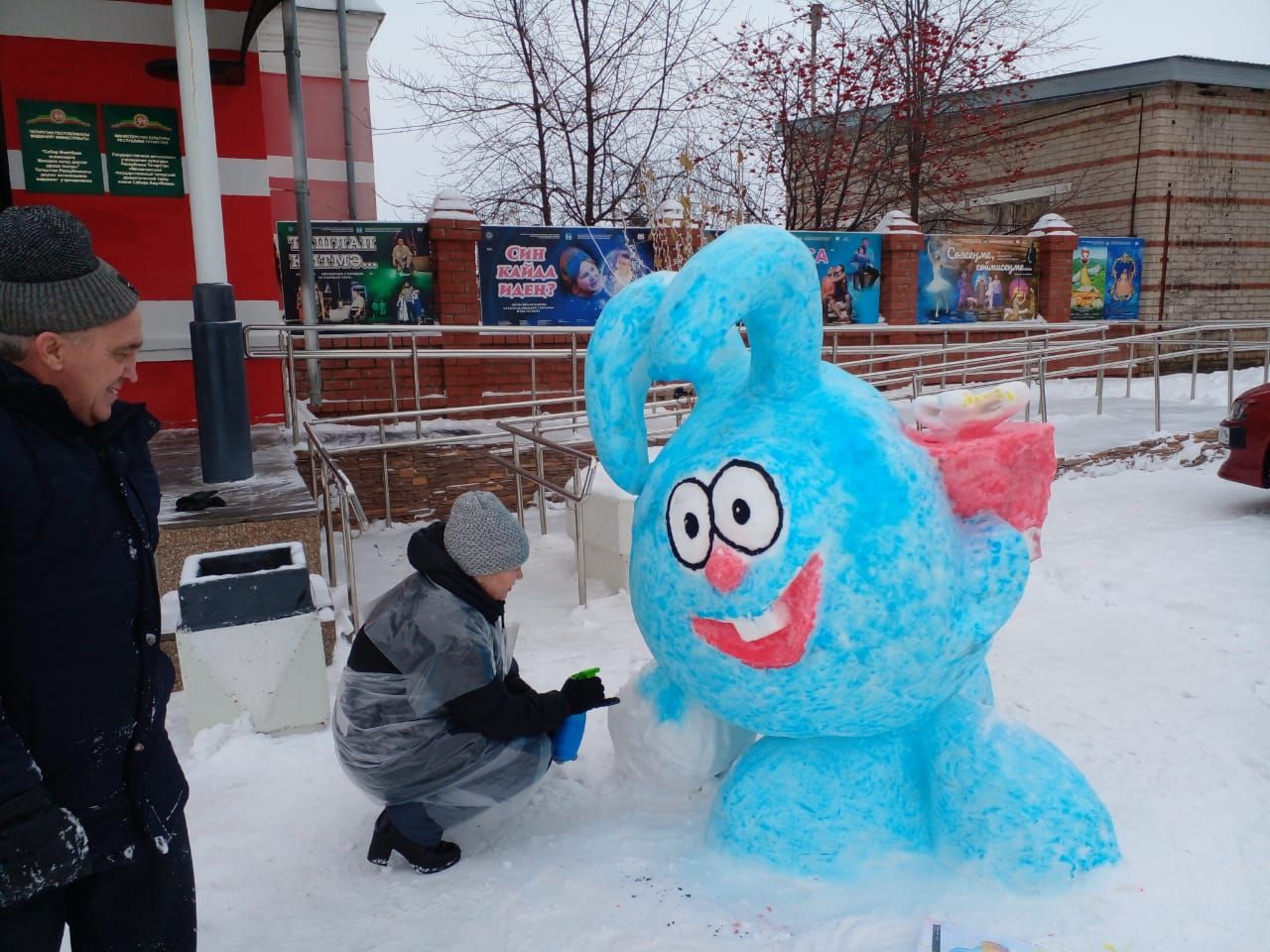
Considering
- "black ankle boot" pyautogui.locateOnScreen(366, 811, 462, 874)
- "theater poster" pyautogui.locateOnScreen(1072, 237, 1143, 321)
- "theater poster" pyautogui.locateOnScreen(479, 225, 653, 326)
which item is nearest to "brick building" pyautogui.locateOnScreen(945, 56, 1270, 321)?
"theater poster" pyautogui.locateOnScreen(1072, 237, 1143, 321)

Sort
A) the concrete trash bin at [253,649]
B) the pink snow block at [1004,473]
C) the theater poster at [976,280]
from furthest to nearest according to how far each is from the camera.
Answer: the theater poster at [976,280], the concrete trash bin at [253,649], the pink snow block at [1004,473]

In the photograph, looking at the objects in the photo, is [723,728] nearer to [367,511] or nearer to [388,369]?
[367,511]

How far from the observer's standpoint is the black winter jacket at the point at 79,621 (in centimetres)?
160

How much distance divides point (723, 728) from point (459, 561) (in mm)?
948

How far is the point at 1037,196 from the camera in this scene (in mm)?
16297

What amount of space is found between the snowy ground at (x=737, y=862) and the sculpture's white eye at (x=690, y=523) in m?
0.96

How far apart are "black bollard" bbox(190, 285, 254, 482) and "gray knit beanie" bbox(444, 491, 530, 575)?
123 inches

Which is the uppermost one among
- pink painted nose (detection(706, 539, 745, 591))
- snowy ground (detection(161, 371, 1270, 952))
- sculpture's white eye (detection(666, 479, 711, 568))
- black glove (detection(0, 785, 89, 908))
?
sculpture's white eye (detection(666, 479, 711, 568))

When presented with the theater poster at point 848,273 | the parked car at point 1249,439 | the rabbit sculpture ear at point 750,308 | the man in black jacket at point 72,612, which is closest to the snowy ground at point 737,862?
the man in black jacket at point 72,612

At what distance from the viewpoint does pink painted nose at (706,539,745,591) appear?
7.59 feet

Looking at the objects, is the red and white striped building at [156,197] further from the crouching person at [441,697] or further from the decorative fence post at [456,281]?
the crouching person at [441,697]

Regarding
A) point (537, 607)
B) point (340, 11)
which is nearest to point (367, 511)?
point (537, 607)

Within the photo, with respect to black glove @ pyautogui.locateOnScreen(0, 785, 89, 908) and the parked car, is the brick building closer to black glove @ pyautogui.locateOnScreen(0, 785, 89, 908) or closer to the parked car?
the parked car

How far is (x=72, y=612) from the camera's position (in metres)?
1.67
